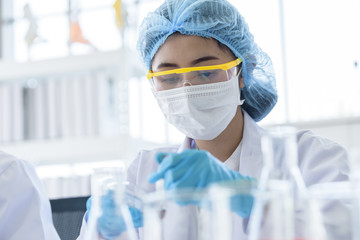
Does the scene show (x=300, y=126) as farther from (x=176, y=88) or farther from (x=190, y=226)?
(x=190, y=226)

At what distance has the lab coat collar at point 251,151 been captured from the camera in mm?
1319

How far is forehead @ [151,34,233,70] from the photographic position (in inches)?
53.1

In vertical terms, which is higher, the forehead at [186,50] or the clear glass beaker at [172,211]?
the forehead at [186,50]

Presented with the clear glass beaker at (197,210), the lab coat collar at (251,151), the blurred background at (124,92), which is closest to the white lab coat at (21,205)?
the lab coat collar at (251,151)

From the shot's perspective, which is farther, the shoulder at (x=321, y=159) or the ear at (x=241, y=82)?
the ear at (x=241, y=82)

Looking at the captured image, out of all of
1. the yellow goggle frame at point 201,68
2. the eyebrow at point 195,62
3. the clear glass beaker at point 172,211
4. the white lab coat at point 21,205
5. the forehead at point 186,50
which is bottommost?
the white lab coat at point 21,205

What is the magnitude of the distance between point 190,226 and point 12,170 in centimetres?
82

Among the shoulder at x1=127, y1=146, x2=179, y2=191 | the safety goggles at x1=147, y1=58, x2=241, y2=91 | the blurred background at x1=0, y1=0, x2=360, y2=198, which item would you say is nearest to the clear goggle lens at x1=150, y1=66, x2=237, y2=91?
the safety goggles at x1=147, y1=58, x2=241, y2=91

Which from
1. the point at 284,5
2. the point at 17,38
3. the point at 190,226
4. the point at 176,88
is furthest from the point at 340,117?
the point at 17,38

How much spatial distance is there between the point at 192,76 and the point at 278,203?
29.7 inches

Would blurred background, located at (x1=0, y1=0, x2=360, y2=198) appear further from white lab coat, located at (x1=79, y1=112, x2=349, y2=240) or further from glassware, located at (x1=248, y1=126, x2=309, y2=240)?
glassware, located at (x1=248, y1=126, x2=309, y2=240)

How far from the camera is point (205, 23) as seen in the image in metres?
1.41

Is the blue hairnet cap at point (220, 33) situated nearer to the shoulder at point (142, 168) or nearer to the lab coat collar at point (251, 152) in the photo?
the lab coat collar at point (251, 152)

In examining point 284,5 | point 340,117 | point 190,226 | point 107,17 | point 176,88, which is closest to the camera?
point 190,226
